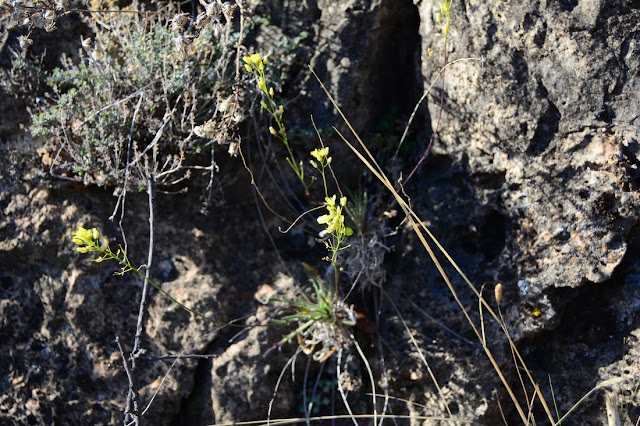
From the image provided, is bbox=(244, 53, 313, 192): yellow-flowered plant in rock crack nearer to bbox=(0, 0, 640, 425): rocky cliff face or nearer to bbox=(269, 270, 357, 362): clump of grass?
bbox=(0, 0, 640, 425): rocky cliff face

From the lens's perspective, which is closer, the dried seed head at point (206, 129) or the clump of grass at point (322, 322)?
the dried seed head at point (206, 129)

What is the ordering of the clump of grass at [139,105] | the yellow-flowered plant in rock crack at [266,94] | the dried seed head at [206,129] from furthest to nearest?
the clump of grass at [139,105] → the dried seed head at [206,129] → the yellow-flowered plant in rock crack at [266,94]

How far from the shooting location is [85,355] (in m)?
2.90

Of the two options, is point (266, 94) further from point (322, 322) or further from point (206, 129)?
point (322, 322)

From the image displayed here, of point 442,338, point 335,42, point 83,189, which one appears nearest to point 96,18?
point 83,189

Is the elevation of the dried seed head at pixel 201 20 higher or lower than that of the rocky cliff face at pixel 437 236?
higher

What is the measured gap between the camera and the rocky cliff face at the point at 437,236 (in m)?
2.64

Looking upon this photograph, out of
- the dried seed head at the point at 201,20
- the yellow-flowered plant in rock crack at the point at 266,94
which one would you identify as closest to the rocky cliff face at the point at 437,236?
the yellow-flowered plant in rock crack at the point at 266,94

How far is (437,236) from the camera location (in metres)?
2.95

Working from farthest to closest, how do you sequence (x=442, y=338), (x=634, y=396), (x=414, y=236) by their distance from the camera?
1. (x=414, y=236)
2. (x=442, y=338)
3. (x=634, y=396)

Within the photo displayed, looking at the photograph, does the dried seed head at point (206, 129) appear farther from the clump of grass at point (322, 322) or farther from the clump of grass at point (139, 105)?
the clump of grass at point (322, 322)

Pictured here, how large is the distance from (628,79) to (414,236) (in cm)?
118

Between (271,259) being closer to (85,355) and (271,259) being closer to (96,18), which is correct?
(85,355)

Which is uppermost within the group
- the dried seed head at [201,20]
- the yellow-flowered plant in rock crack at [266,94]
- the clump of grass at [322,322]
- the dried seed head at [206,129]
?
the dried seed head at [201,20]
